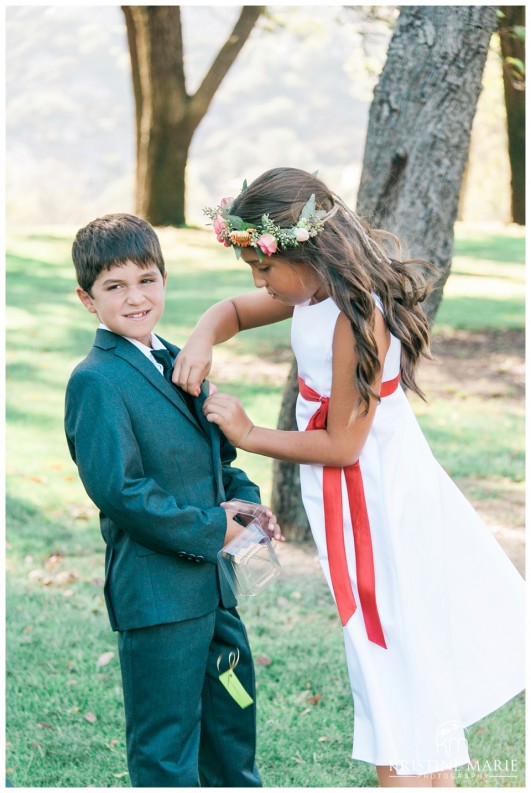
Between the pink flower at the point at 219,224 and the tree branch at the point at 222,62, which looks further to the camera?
the tree branch at the point at 222,62

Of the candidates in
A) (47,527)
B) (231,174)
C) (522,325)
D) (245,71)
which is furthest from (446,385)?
(245,71)

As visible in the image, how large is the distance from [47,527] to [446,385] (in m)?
4.09

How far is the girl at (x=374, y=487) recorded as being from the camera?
232 cm

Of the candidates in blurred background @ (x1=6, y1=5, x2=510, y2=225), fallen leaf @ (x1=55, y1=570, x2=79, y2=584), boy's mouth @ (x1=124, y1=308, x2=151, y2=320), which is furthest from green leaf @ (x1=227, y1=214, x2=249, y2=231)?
blurred background @ (x1=6, y1=5, x2=510, y2=225)

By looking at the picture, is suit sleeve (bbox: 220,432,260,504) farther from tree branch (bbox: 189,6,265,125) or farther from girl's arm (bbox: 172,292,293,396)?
tree branch (bbox: 189,6,265,125)

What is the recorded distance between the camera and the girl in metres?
2.32

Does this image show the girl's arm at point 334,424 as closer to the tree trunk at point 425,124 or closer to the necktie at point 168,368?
the necktie at point 168,368

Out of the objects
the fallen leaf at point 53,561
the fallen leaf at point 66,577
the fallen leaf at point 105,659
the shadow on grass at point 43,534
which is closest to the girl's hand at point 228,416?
the fallen leaf at point 105,659

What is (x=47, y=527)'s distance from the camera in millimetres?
5270

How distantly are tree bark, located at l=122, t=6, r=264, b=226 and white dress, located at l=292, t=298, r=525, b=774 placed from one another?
11.1 meters

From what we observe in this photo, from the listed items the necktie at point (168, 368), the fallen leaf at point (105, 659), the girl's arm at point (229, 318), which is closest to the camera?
the necktie at point (168, 368)

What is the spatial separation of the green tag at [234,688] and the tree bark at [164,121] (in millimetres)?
11246

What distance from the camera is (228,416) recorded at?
2.35 metres

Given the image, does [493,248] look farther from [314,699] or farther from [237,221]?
[237,221]
